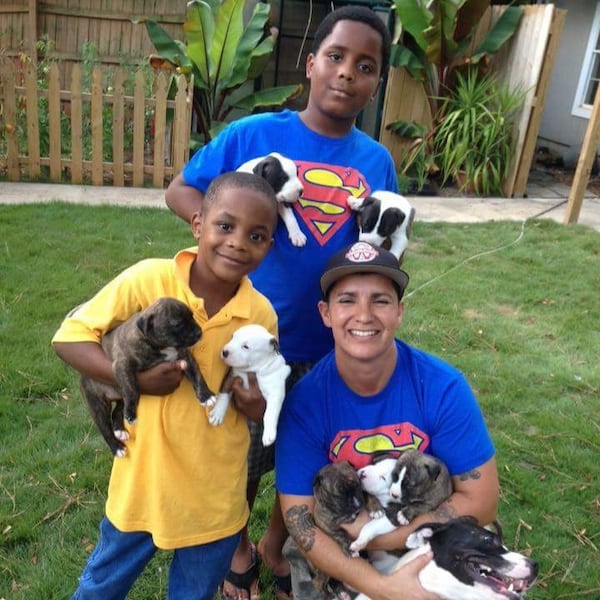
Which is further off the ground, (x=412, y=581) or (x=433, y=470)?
(x=433, y=470)

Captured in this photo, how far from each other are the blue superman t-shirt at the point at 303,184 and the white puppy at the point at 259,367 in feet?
1.45

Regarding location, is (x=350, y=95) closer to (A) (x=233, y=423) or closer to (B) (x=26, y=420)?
(A) (x=233, y=423)

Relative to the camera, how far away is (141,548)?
243 cm

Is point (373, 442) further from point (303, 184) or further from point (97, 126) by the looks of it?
point (97, 126)

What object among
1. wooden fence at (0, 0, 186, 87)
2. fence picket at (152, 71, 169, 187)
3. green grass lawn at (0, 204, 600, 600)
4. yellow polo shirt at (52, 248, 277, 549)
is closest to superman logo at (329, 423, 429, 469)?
yellow polo shirt at (52, 248, 277, 549)

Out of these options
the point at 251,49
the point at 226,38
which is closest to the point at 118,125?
the point at 226,38

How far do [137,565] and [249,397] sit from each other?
800 mm

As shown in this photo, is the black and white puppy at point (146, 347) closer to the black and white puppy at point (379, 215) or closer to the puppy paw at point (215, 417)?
the puppy paw at point (215, 417)

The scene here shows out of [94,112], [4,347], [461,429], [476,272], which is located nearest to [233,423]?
[461,429]

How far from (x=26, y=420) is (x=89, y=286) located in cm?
196

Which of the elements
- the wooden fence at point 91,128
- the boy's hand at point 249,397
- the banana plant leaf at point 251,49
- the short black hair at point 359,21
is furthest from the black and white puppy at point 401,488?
the banana plant leaf at point 251,49

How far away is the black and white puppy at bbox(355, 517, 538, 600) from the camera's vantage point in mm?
1999

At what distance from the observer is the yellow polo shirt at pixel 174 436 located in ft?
7.32

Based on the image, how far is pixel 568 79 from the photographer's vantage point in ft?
48.0
